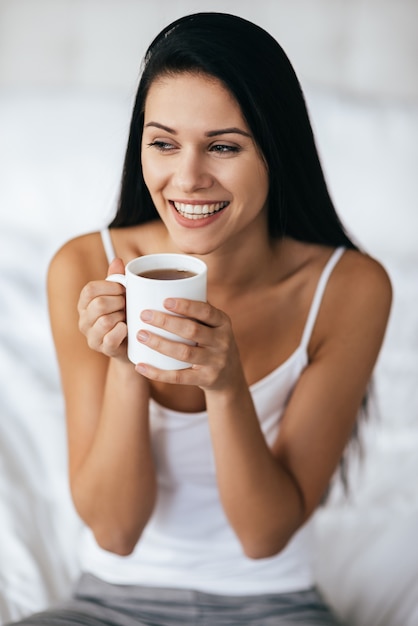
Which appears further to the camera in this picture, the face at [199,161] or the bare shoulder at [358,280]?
the bare shoulder at [358,280]

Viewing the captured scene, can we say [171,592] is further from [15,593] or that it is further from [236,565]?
[15,593]

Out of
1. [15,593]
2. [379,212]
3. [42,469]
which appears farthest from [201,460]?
[379,212]

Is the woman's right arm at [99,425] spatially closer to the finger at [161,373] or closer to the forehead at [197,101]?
the finger at [161,373]

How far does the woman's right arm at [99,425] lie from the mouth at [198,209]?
0.17 metres

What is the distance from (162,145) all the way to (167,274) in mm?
90

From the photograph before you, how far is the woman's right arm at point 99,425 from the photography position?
0.74 meters

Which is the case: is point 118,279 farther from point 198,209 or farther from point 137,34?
point 137,34

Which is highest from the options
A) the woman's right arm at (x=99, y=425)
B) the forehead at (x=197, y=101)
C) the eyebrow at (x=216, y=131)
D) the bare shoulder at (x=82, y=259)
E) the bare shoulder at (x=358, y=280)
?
the forehead at (x=197, y=101)

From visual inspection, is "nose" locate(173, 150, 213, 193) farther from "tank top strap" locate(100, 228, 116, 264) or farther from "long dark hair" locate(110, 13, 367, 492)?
"tank top strap" locate(100, 228, 116, 264)

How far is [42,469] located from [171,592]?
1.30ft

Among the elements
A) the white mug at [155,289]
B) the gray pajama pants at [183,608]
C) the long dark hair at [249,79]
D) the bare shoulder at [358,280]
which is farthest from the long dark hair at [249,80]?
the gray pajama pants at [183,608]

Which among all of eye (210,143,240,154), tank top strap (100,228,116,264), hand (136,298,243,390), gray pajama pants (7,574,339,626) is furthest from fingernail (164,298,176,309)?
gray pajama pants (7,574,339,626)

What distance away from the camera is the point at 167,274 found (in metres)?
0.58

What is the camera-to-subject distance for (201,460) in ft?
2.86
